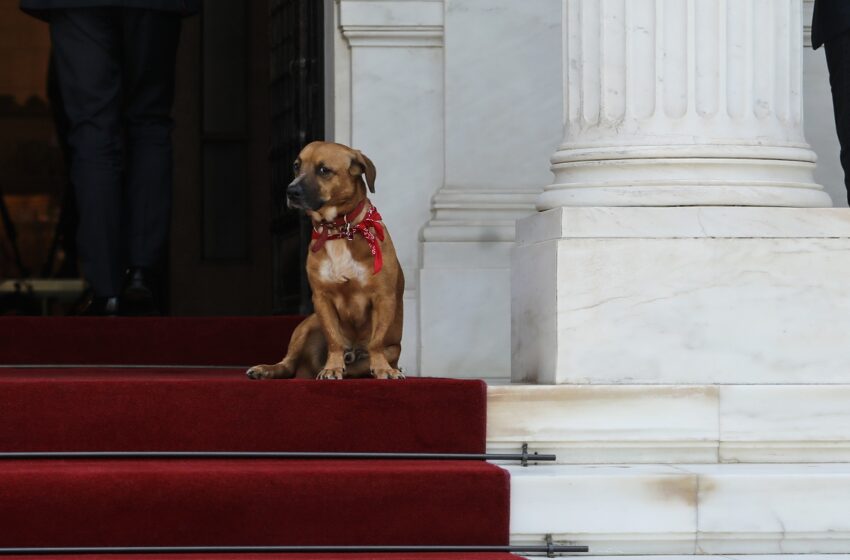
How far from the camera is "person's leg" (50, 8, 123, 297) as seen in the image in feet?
21.3

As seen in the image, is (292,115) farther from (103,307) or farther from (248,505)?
(248,505)

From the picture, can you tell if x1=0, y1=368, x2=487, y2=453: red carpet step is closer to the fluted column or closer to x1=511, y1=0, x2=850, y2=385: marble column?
x1=511, y1=0, x2=850, y2=385: marble column

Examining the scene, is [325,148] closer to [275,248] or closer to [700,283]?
[700,283]

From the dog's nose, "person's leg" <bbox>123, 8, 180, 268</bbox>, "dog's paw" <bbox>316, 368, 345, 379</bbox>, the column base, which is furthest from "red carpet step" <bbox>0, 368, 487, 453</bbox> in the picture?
"person's leg" <bbox>123, 8, 180, 268</bbox>

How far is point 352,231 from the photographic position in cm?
509

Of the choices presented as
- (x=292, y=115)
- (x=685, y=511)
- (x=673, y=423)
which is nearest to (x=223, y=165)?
(x=292, y=115)

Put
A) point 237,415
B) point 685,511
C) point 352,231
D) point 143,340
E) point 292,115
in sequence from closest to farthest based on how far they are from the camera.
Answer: point 685,511
point 237,415
point 352,231
point 143,340
point 292,115

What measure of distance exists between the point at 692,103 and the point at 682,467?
115 cm

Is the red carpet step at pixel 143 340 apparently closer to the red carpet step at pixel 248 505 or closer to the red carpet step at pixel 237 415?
the red carpet step at pixel 237 415

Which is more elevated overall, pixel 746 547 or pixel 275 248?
pixel 275 248

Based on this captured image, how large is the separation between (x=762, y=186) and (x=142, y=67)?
268 cm

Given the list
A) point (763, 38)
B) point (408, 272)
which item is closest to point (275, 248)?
point (408, 272)

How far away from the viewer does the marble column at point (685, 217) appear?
16.3 ft

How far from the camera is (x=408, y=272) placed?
666 cm
